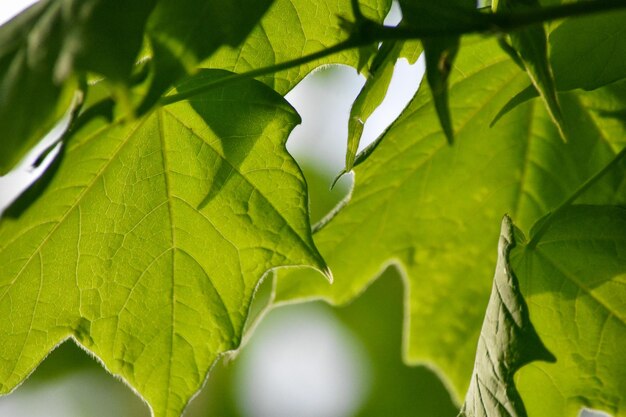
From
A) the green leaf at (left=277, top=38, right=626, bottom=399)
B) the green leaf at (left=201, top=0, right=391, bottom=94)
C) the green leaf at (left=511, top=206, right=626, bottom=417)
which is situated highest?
the green leaf at (left=201, top=0, right=391, bottom=94)

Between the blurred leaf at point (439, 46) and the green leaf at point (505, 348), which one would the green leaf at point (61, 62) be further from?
the green leaf at point (505, 348)

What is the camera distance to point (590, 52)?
102cm

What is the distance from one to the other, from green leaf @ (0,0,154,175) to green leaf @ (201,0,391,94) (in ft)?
1.29

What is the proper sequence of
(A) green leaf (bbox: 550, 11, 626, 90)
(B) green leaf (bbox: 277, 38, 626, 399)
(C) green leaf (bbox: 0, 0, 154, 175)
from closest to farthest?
(C) green leaf (bbox: 0, 0, 154, 175)
(A) green leaf (bbox: 550, 11, 626, 90)
(B) green leaf (bbox: 277, 38, 626, 399)

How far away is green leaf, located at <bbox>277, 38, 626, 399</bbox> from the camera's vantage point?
1.34 m

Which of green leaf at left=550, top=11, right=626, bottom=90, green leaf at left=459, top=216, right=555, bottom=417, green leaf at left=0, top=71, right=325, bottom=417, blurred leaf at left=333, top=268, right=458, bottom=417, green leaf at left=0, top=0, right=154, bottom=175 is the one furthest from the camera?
blurred leaf at left=333, top=268, right=458, bottom=417

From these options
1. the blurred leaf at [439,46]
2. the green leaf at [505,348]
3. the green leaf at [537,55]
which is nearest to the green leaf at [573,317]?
the green leaf at [505,348]

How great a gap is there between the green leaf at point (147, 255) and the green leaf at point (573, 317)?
0.38 m

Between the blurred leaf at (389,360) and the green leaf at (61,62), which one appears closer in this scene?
the green leaf at (61,62)

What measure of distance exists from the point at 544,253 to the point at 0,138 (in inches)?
29.9

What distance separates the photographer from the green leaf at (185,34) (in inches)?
27.9

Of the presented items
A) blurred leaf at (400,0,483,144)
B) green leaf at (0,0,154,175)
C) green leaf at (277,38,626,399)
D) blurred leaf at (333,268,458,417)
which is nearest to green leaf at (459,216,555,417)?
blurred leaf at (400,0,483,144)

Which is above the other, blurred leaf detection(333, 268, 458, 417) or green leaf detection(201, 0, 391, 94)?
green leaf detection(201, 0, 391, 94)

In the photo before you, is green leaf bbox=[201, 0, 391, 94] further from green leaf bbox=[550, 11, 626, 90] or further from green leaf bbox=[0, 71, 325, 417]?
green leaf bbox=[550, 11, 626, 90]
